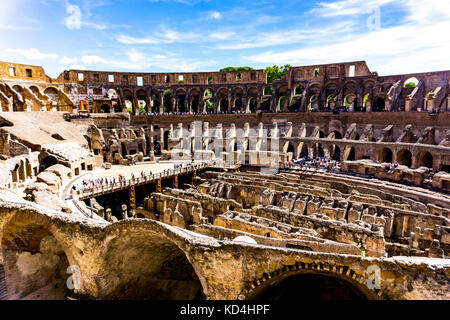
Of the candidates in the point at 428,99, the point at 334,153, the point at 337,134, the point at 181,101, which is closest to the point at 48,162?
the point at 181,101

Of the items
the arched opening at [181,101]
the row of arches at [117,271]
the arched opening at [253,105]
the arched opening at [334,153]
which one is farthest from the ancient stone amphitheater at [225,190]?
the arched opening at [253,105]

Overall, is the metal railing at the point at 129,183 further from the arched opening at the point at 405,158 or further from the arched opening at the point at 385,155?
the arched opening at the point at 405,158

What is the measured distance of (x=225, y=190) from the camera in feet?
75.0

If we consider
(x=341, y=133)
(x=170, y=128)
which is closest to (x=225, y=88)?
(x=170, y=128)

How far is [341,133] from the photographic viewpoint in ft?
112

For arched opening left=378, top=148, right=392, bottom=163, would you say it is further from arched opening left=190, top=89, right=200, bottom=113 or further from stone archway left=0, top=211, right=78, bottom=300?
stone archway left=0, top=211, right=78, bottom=300

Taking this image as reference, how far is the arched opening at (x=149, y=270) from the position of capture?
33.7ft

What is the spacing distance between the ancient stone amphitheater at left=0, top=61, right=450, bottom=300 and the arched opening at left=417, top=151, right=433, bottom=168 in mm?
261

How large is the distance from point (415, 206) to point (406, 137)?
474 inches

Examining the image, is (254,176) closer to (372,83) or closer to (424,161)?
(424,161)

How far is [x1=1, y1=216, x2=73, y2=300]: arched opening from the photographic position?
11648 millimetres

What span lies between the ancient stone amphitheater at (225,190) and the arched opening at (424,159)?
10.3 inches

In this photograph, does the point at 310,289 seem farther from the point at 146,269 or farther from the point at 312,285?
the point at 146,269
